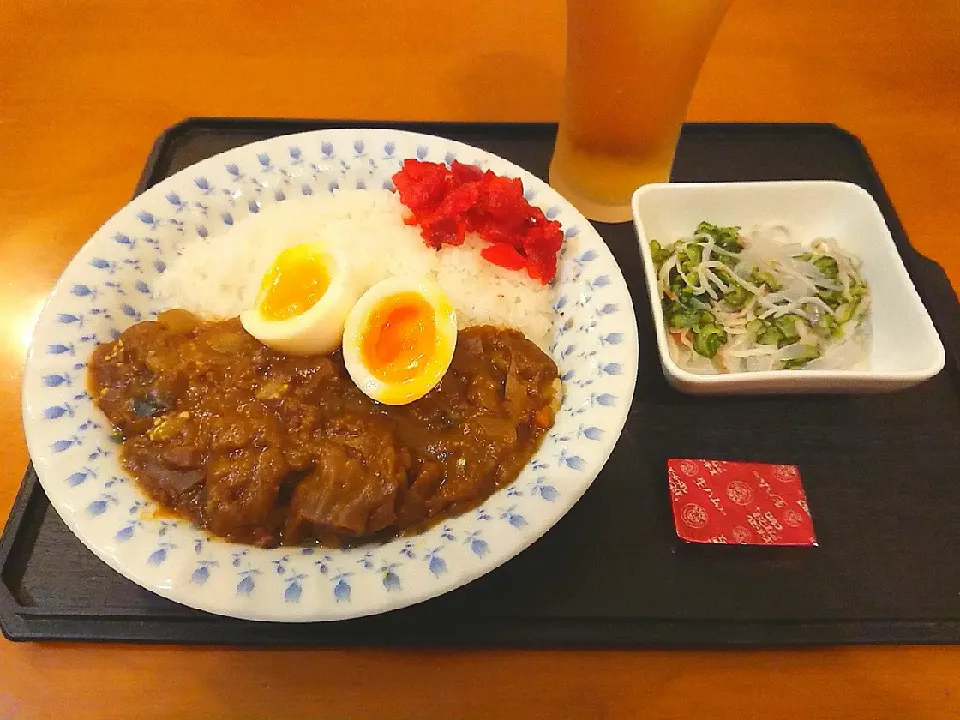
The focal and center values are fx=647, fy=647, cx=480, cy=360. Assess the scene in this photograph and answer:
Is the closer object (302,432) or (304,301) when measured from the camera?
(302,432)

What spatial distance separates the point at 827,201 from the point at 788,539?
1106mm

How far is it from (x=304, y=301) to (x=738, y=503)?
1174 millimetres

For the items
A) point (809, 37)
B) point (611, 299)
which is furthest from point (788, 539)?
point (809, 37)

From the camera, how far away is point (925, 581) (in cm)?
147

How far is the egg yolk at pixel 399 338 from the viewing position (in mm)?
1549

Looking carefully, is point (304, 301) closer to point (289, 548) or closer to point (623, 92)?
point (289, 548)

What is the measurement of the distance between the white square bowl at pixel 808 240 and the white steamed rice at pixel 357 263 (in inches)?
15.4

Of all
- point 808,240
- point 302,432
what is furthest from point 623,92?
point 302,432

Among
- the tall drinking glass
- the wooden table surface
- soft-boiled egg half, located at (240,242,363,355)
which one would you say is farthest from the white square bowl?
soft-boiled egg half, located at (240,242,363,355)

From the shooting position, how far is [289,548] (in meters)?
1.38

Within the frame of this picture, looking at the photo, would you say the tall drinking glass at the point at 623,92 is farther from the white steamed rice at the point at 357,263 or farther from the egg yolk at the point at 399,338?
the egg yolk at the point at 399,338

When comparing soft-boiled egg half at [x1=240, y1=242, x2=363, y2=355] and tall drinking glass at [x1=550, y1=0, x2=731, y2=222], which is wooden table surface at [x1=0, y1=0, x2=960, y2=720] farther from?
soft-boiled egg half at [x1=240, y1=242, x2=363, y2=355]

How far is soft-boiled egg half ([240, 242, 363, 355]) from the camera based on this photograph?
1553 mm

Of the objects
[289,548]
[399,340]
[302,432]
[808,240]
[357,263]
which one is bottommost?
[289,548]
